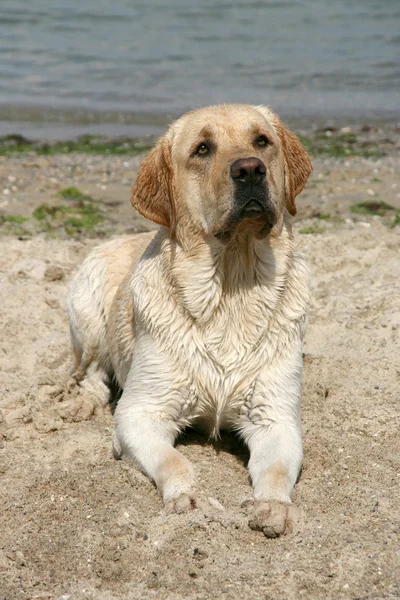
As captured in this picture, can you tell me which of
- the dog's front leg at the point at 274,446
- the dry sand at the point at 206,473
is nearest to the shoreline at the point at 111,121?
the dry sand at the point at 206,473

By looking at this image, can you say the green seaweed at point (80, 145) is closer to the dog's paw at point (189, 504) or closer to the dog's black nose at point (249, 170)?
the dog's black nose at point (249, 170)

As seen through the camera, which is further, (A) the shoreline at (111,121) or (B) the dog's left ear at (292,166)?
(A) the shoreline at (111,121)

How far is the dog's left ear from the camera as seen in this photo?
15.4ft

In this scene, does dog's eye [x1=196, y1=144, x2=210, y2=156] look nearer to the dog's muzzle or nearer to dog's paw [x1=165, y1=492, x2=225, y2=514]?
the dog's muzzle

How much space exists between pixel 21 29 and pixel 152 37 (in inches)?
149

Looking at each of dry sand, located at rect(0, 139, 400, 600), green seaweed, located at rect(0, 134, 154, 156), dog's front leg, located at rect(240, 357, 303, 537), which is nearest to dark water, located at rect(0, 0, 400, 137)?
green seaweed, located at rect(0, 134, 154, 156)

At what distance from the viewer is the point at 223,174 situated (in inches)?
165

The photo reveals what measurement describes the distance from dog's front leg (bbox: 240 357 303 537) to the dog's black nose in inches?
41.3

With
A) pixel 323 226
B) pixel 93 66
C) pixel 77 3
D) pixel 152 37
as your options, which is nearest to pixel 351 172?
pixel 323 226

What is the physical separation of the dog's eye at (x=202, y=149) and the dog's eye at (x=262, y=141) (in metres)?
0.27

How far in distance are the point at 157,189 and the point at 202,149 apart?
347 millimetres

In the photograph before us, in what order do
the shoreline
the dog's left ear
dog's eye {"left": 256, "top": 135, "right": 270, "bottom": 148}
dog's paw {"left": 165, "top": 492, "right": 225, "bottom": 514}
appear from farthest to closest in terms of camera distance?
the shoreline → the dog's left ear → dog's eye {"left": 256, "top": 135, "right": 270, "bottom": 148} → dog's paw {"left": 165, "top": 492, "right": 225, "bottom": 514}

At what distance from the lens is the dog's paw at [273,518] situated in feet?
11.8

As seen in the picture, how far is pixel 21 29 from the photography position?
2319cm
